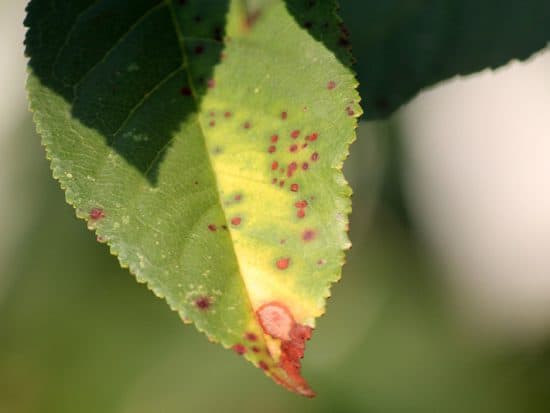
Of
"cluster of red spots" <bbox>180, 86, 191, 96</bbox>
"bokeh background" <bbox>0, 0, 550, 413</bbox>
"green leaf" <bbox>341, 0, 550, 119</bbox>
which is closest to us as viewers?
"cluster of red spots" <bbox>180, 86, 191, 96</bbox>

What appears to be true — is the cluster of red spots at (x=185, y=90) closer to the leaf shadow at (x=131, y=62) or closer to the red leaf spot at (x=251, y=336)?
the leaf shadow at (x=131, y=62)

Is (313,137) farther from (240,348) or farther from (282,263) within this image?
(240,348)

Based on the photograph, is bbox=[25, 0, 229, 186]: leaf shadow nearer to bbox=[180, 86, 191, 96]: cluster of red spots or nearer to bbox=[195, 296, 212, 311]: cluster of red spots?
bbox=[180, 86, 191, 96]: cluster of red spots

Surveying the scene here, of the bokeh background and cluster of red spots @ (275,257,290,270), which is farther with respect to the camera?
the bokeh background

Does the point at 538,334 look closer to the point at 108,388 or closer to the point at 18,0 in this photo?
the point at 108,388

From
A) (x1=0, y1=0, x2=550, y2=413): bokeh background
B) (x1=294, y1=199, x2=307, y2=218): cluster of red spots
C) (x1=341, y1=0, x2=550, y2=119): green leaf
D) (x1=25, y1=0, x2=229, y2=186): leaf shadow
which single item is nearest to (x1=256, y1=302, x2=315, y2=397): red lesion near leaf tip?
(x1=294, y1=199, x2=307, y2=218): cluster of red spots

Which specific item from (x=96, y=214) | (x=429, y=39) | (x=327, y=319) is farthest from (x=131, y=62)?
(x=327, y=319)

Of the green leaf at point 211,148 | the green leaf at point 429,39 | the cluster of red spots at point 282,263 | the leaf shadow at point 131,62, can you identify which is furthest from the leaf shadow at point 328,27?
the green leaf at point 429,39
